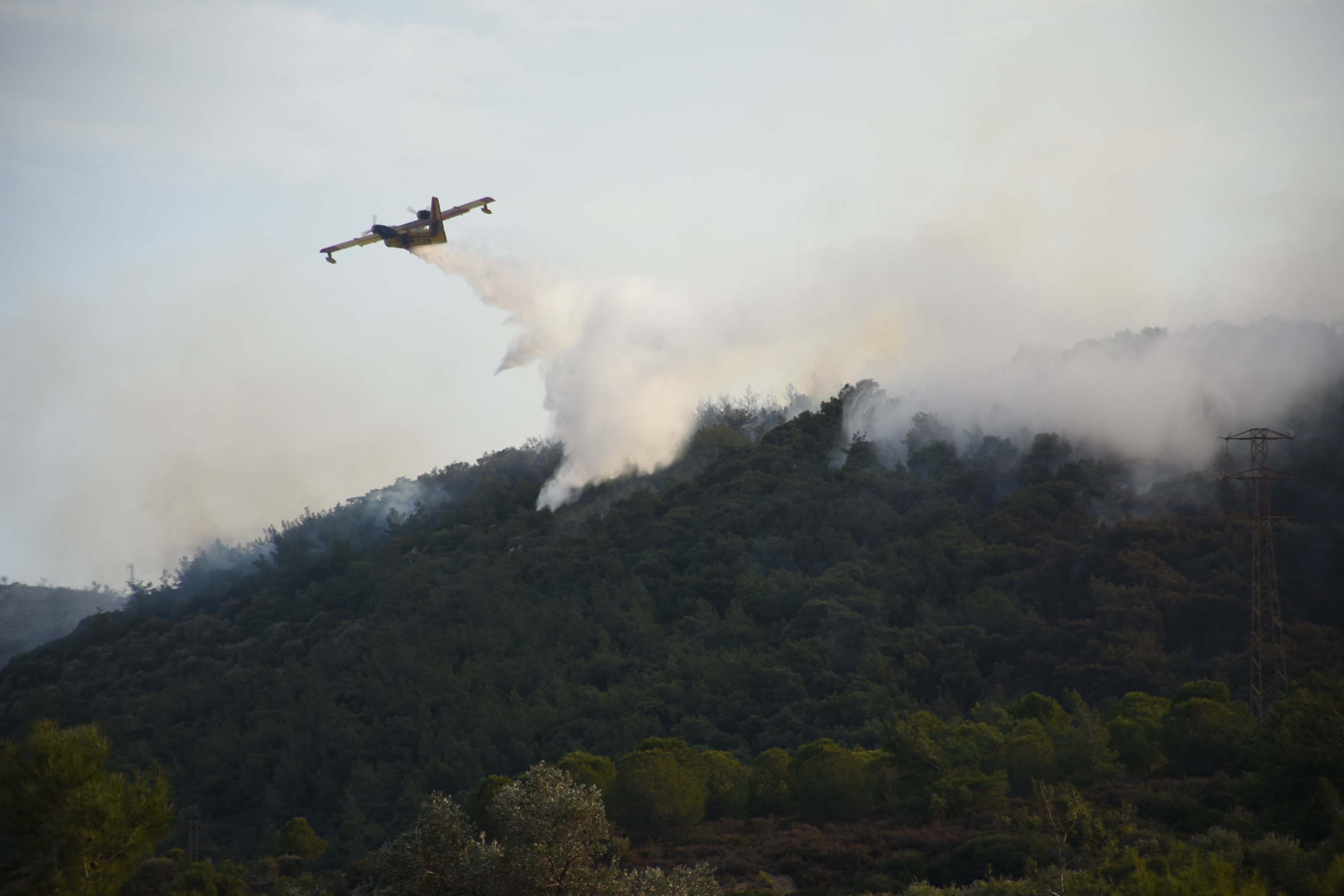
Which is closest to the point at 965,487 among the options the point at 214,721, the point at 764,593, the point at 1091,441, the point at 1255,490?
the point at 1091,441

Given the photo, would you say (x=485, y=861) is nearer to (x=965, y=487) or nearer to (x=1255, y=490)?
(x=1255, y=490)

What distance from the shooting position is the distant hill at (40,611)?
15762cm

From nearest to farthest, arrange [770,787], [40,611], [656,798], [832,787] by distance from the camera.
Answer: [656,798] → [832,787] → [770,787] → [40,611]

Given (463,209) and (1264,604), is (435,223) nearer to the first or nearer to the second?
(463,209)

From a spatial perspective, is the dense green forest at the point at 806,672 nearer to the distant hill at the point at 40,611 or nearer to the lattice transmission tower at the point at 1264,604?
the lattice transmission tower at the point at 1264,604

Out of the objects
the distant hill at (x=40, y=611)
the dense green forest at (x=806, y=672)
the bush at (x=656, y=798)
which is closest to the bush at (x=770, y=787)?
the dense green forest at (x=806, y=672)

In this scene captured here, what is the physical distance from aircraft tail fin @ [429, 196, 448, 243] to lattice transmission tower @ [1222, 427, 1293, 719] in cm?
3770

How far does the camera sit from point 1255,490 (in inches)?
2275

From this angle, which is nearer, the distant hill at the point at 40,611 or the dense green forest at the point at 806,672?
the dense green forest at the point at 806,672

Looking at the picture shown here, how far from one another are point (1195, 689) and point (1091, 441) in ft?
142

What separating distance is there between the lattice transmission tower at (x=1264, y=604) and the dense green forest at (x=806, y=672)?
4.79 ft

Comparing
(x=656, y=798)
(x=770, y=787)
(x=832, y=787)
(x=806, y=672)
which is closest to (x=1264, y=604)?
(x=806, y=672)

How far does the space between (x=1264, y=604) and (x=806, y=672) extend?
91.1 feet

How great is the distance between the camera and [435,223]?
59281mm
